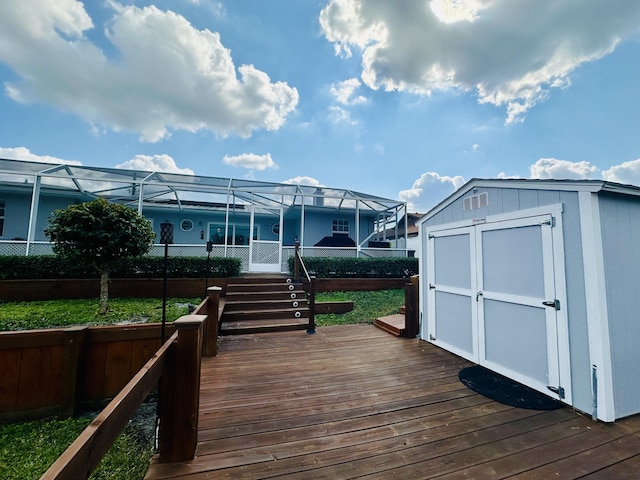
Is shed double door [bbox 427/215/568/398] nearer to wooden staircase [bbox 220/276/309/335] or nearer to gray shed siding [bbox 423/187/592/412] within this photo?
gray shed siding [bbox 423/187/592/412]

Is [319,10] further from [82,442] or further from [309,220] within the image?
[82,442]

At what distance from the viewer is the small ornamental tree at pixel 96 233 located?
16.7ft

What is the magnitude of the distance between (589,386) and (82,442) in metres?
3.86

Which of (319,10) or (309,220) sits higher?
(319,10)

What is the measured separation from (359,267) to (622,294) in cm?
717

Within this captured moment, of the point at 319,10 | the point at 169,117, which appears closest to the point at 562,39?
the point at 319,10

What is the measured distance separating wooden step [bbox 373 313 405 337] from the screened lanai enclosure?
473cm

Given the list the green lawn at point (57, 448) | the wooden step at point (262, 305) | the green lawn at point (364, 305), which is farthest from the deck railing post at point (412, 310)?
the green lawn at point (57, 448)

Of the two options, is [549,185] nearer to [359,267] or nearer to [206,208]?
[359,267]

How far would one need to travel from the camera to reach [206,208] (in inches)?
498

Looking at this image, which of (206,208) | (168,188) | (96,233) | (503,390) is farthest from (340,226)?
(503,390)

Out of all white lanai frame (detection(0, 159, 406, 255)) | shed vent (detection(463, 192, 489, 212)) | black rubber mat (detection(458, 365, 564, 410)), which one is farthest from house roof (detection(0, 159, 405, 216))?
black rubber mat (detection(458, 365, 564, 410))

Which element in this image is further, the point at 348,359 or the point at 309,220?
the point at 309,220

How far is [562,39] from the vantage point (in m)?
5.43
